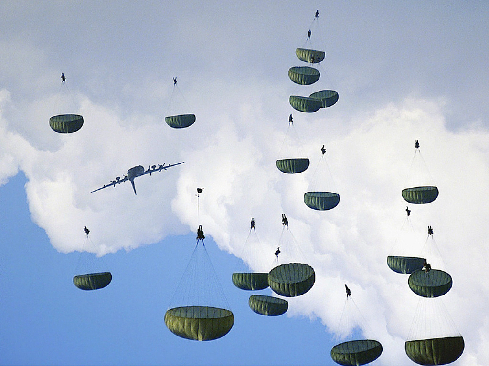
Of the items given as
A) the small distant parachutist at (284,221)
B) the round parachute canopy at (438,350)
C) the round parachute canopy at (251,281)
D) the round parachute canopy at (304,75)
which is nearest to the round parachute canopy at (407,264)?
the round parachute canopy at (438,350)

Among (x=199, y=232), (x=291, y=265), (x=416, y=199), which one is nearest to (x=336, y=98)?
(x=416, y=199)

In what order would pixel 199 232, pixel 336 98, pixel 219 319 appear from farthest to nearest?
pixel 336 98 → pixel 199 232 → pixel 219 319

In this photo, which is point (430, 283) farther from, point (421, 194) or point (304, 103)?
point (304, 103)

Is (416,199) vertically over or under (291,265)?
over

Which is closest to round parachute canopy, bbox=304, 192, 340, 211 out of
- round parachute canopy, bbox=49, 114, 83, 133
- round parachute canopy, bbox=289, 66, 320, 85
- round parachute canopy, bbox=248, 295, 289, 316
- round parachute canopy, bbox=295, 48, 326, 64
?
round parachute canopy, bbox=248, 295, 289, 316

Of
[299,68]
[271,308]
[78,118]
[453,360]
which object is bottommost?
[453,360]

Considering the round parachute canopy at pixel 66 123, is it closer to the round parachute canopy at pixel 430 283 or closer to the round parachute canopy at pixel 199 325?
the round parachute canopy at pixel 199 325

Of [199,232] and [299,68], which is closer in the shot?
[199,232]

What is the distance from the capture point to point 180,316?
79.6 m

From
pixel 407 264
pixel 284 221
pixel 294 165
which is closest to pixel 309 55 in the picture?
pixel 294 165

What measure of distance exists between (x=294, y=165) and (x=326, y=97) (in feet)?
36.0

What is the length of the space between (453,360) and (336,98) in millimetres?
39171

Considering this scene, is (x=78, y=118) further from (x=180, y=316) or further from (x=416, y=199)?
(x=416, y=199)

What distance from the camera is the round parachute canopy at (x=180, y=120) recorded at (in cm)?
10219
